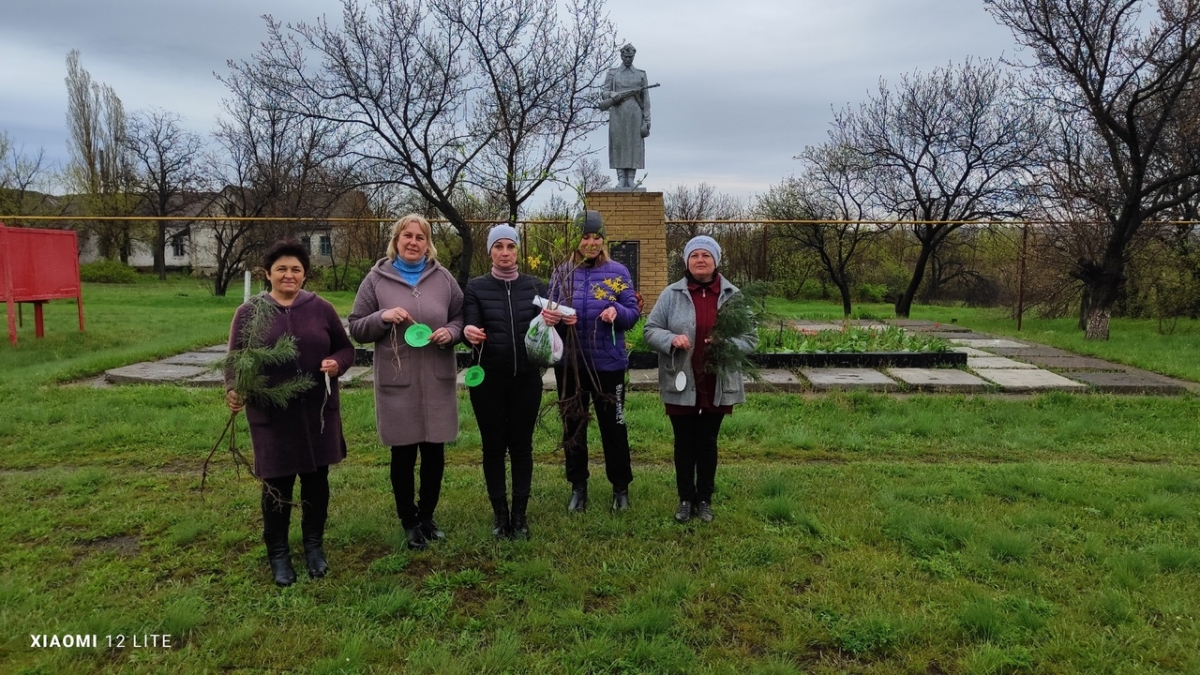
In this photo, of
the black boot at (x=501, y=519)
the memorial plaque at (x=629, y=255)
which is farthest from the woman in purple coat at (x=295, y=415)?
the memorial plaque at (x=629, y=255)

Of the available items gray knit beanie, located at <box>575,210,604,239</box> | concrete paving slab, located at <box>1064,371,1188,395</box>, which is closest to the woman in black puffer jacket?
gray knit beanie, located at <box>575,210,604,239</box>

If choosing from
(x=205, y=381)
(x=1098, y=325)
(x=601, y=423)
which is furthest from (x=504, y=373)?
(x=1098, y=325)

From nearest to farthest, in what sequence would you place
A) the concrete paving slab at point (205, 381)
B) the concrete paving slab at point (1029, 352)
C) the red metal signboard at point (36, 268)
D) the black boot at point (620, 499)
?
the black boot at point (620, 499), the concrete paving slab at point (205, 381), the red metal signboard at point (36, 268), the concrete paving slab at point (1029, 352)

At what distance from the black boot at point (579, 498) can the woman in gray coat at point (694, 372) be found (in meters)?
0.53

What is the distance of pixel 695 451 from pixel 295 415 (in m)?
2.02

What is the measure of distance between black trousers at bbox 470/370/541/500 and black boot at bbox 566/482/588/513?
1.41ft

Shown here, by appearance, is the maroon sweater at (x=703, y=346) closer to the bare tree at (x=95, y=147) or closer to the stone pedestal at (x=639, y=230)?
the stone pedestal at (x=639, y=230)

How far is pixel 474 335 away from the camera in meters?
3.27

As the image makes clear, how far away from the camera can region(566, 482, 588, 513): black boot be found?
3.94 m

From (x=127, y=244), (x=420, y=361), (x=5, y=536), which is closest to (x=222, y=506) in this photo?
(x=5, y=536)

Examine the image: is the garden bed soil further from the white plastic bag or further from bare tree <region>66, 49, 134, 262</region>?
bare tree <region>66, 49, 134, 262</region>

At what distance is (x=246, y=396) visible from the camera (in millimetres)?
2889

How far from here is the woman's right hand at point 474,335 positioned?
327 cm

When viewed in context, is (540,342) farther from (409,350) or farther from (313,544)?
(313,544)
